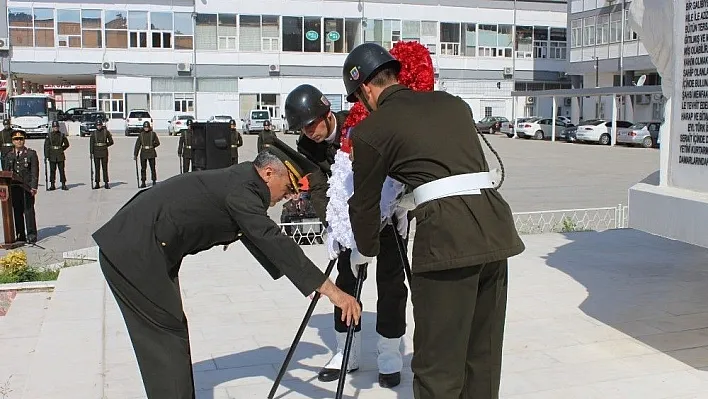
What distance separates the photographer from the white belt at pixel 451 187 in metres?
2.91

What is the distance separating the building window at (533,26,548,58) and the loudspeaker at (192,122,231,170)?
41.9m

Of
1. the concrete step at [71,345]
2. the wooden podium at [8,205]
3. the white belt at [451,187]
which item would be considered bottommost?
the concrete step at [71,345]

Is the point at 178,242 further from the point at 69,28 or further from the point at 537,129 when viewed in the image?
the point at 69,28

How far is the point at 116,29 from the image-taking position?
4478 cm

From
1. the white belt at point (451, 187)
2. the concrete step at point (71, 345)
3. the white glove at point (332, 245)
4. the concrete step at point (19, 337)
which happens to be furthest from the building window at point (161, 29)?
the white belt at point (451, 187)

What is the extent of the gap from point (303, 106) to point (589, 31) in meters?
44.9

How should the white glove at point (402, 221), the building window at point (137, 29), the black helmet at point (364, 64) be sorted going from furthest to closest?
the building window at point (137, 29), the white glove at point (402, 221), the black helmet at point (364, 64)

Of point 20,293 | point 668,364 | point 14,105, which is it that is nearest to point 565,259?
point 668,364

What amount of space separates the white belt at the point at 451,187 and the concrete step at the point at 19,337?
302 centimetres

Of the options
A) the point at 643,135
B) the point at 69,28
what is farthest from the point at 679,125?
the point at 69,28

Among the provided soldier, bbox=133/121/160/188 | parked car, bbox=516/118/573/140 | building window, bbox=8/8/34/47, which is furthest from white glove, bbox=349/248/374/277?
building window, bbox=8/8/34/47

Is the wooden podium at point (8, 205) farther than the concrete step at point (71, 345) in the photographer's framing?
Yes

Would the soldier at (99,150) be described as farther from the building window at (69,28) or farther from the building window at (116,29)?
the building window at (69,28)

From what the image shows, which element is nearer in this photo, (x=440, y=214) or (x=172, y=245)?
(x=440, y=214)
